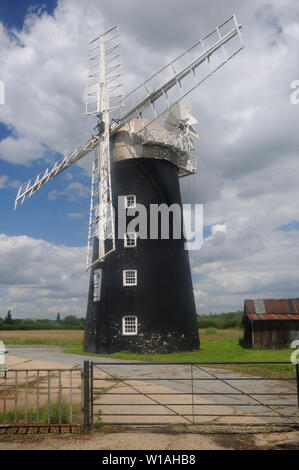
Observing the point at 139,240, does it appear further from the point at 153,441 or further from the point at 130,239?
the point at 153,441

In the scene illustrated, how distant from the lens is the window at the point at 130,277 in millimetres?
26672

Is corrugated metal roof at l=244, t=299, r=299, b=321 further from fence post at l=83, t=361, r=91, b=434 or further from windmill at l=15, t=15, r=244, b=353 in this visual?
fence post at l=83, t=361, r=91, b=434

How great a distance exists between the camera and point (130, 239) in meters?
27.5

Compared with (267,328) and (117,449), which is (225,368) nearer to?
(267,328)

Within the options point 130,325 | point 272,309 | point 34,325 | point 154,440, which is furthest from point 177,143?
point 34,325

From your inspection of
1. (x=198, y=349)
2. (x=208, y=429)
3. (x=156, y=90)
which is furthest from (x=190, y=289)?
(x=208, y=429)

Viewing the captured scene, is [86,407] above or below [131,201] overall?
below

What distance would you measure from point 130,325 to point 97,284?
3.79m

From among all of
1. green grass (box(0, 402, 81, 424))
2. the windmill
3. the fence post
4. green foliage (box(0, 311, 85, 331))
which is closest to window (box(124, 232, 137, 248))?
the windmill

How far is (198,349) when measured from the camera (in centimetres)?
2762

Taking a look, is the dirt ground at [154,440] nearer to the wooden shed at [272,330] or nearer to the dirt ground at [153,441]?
the dirt ground at [153,441]

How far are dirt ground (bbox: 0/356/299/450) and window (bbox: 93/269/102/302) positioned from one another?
Result: 61.1 feet

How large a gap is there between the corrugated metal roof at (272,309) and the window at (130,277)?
8447 mm

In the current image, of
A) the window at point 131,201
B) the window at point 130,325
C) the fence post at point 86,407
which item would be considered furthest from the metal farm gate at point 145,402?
the window at point 131,201
